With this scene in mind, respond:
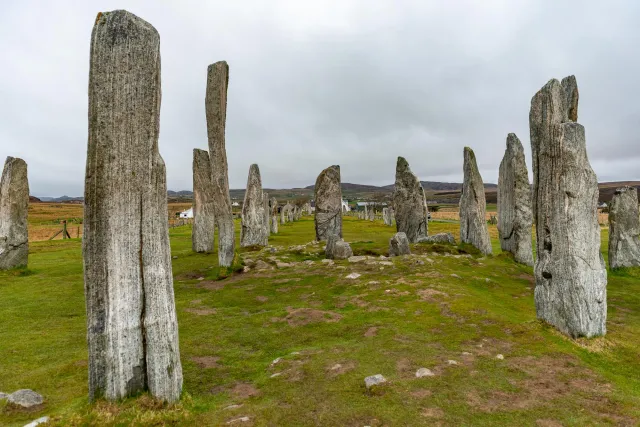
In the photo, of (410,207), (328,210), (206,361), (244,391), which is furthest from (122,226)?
(410,207)

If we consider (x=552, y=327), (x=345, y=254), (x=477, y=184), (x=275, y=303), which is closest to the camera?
(x=552, y=327)

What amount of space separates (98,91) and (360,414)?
6046 millimetres

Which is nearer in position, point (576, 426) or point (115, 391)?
point (576, 426)

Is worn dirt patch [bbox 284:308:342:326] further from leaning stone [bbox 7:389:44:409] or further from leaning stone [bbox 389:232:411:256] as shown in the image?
leaning stone [bbox 389:232:411:256]

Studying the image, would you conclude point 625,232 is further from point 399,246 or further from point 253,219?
point 253,219

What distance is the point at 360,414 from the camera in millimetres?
5520

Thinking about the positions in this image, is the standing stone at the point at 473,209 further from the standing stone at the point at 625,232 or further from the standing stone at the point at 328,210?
the standing stone at the point at 328,210

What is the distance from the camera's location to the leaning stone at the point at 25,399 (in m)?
6.08

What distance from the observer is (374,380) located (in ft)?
20.8

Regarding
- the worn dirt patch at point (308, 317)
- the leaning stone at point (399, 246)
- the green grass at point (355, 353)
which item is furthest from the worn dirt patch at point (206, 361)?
the leaning stone at point (399, 246)

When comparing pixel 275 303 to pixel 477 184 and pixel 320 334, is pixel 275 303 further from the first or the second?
pixel 477 184

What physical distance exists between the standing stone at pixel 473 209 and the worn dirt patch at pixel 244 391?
16.0 metres

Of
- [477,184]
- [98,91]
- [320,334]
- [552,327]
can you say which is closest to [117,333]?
[98,91]

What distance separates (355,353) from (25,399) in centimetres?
565
